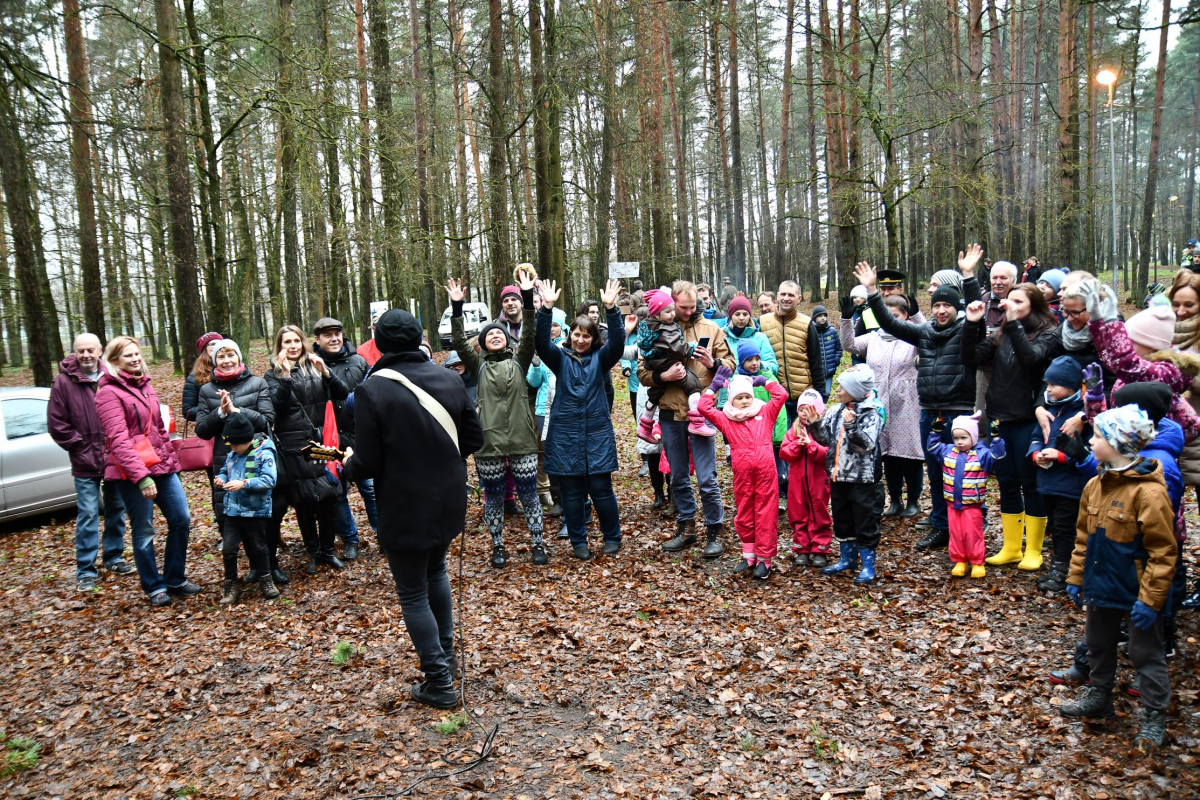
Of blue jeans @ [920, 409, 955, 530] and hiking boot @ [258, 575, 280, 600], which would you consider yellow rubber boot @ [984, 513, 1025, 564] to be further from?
hiking boot @ [258, 575, 280, 600]

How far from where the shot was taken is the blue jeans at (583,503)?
20.8 ft

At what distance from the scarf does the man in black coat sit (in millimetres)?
3977

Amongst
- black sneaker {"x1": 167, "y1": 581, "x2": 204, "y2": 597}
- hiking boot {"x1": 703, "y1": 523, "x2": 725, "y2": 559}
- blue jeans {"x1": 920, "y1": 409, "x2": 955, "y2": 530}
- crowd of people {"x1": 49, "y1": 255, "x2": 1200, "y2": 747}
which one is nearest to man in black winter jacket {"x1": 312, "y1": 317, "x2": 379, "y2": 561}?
crowd of people {"x1": 49, "y1": 255, "x2": 1200, "y2": 747}

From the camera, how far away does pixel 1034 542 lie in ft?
18.0

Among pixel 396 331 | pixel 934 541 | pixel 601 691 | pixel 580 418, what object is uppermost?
pixel 396 331

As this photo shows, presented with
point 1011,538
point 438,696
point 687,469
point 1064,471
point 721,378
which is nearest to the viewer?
point 438,696

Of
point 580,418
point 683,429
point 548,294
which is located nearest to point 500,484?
point 580,418

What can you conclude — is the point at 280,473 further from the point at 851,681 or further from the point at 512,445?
the point at 851,681

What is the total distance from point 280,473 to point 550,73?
369 inches

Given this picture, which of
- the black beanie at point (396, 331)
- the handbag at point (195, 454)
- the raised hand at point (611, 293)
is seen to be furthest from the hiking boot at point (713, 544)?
the handbag at point (195, 454)

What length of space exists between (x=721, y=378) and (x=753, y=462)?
80 cm

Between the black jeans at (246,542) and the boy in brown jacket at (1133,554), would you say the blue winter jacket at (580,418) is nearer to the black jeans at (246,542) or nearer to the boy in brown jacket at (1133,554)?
the black jeans at (246,542)

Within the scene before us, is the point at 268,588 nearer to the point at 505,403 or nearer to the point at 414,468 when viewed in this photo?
the point at 505,403

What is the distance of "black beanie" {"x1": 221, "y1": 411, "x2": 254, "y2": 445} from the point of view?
5.45 m
